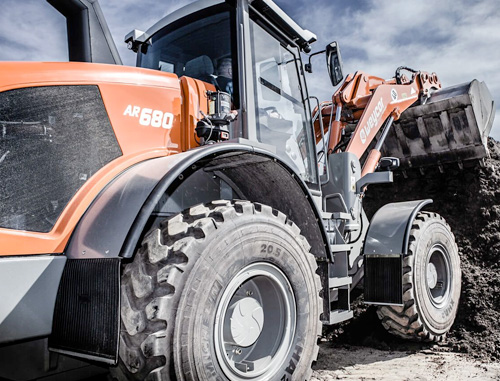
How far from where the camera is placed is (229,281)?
2312mm

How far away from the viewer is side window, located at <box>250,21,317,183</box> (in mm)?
3410

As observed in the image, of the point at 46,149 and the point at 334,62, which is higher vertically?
the point at 334,62

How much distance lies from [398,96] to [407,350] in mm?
3093

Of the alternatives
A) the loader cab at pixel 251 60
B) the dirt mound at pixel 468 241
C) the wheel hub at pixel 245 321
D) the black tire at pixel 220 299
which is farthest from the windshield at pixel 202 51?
the dirt mound at pixel 468 241

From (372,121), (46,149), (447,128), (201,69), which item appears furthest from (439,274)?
(46,149)

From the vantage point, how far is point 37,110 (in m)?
2.17

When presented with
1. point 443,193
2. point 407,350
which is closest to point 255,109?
point 407,350

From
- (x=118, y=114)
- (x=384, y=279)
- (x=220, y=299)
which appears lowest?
(x=384, y=279)

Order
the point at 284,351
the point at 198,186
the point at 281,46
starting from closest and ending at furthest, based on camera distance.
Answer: the point at 284,351 < the point at 198,186 < the point at 281,46

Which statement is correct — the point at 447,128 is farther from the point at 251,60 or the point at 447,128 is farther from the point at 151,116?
the point at 151,116

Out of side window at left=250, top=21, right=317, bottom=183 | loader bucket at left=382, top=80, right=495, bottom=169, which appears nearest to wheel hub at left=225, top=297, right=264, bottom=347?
side window at left=250, top=21, right=317, bottom=183

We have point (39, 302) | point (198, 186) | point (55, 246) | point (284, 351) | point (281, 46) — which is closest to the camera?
point (39, 302)

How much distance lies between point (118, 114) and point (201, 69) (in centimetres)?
99

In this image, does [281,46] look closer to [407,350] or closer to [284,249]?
[284,249]
